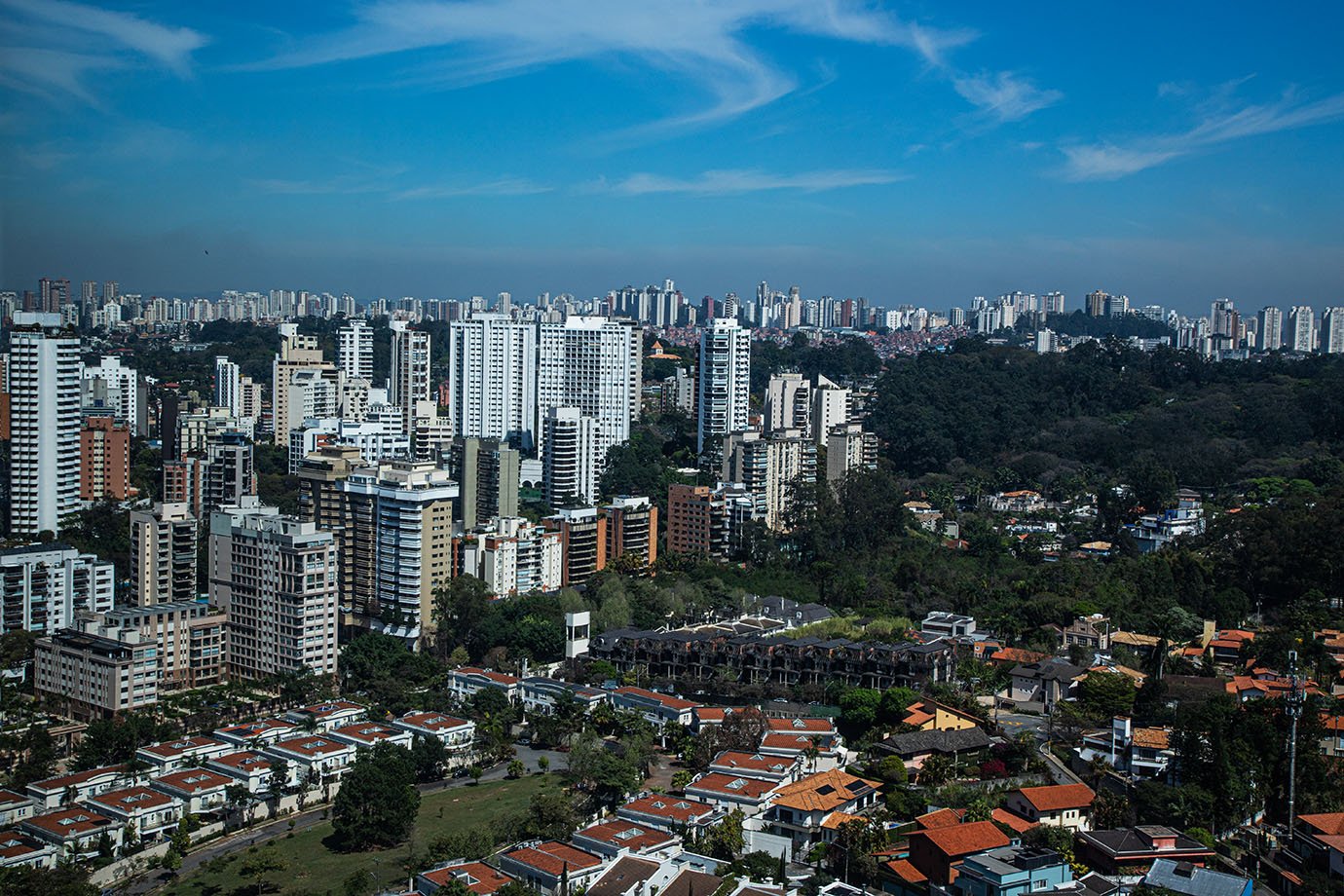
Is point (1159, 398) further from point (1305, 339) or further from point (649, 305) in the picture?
point (649, 305)

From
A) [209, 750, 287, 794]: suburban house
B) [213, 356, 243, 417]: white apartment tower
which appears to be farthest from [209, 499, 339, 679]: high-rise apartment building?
[213, 356, 243, 417]: white apartment tower

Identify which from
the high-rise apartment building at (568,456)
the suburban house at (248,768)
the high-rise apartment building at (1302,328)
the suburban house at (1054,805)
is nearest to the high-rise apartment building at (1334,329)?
the high-rise apartment building at (1302,328)

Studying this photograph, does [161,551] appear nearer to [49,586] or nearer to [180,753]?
[49,586]

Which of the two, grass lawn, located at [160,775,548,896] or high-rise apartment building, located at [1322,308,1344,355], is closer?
grass lawn, located at [160,775,548,896]

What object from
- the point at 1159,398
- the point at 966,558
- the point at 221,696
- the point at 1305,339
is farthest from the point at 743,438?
the point at 1305,339

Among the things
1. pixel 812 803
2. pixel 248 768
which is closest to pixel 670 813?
pixel 812 803

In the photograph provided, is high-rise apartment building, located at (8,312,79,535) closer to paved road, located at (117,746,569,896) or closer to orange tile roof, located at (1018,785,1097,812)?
paved road, located at (117,746,569,896)

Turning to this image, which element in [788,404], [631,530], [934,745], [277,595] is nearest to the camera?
[934,745]
